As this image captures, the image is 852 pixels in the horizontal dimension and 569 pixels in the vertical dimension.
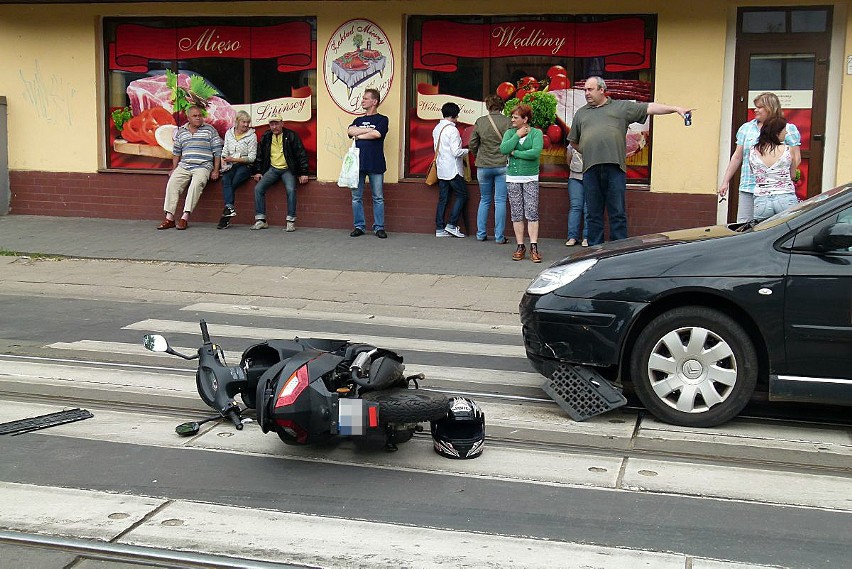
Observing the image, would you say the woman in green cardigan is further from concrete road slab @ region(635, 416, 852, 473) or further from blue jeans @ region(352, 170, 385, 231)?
concrete road slab @ region(635, 416, 852, 473)

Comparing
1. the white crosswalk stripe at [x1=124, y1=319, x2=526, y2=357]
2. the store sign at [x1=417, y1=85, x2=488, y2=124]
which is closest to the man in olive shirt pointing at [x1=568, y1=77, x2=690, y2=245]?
the store sign at [x1=417, y1=85, x2=488, y2=124]

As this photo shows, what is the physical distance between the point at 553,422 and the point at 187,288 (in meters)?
6.39

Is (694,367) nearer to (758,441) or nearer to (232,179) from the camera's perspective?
(758,441)

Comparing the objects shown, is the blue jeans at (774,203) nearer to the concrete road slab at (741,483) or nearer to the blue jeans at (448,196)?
the concrete road slab at (741,483)

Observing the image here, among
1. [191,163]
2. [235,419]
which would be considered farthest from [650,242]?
[191,163]

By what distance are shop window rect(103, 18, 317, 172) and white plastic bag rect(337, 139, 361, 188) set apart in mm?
1157

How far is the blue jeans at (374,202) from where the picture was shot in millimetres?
14594

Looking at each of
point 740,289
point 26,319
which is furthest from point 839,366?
point 26,319

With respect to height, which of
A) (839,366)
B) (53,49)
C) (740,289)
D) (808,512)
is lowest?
(808,512)

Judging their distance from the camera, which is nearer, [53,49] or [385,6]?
[385,6]

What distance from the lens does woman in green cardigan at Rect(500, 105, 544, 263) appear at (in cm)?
1277

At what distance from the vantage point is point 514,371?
8141 mm

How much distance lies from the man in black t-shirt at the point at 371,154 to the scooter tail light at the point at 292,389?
9.08 metres

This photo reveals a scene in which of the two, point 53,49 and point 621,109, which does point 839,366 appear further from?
point 53,49
